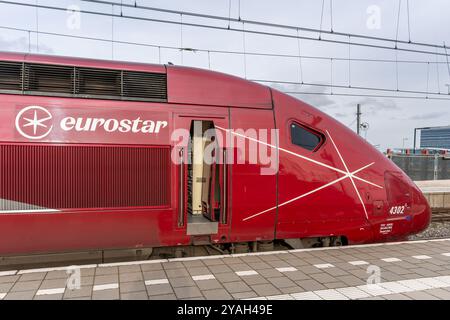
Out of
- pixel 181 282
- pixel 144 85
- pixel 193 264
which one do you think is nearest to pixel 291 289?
pixel 181 282

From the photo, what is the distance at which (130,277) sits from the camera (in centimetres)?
438

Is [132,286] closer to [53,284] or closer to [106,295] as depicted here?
[106,295]

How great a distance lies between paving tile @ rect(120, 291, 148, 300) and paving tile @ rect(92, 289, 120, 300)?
0.07 metres

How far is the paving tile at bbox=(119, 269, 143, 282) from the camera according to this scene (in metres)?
4.32

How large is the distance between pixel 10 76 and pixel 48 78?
44 centimetres

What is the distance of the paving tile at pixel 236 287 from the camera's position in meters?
4.09

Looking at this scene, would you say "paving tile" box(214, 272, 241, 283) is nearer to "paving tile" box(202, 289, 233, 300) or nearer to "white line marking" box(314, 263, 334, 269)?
"paving tile" box(202, 289, 233, 300)

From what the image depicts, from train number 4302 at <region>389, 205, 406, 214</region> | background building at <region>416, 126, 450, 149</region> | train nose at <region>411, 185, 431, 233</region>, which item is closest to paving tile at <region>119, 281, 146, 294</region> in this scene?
train number 4302 at <region>389, 205, 406, 214</region>

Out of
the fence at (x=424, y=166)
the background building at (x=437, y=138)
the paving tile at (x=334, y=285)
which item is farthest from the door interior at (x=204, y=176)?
the background building at (x=437, y=138)

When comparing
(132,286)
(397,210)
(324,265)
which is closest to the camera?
(132,286)

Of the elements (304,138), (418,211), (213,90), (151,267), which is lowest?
(151,267)

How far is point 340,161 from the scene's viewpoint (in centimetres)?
561
